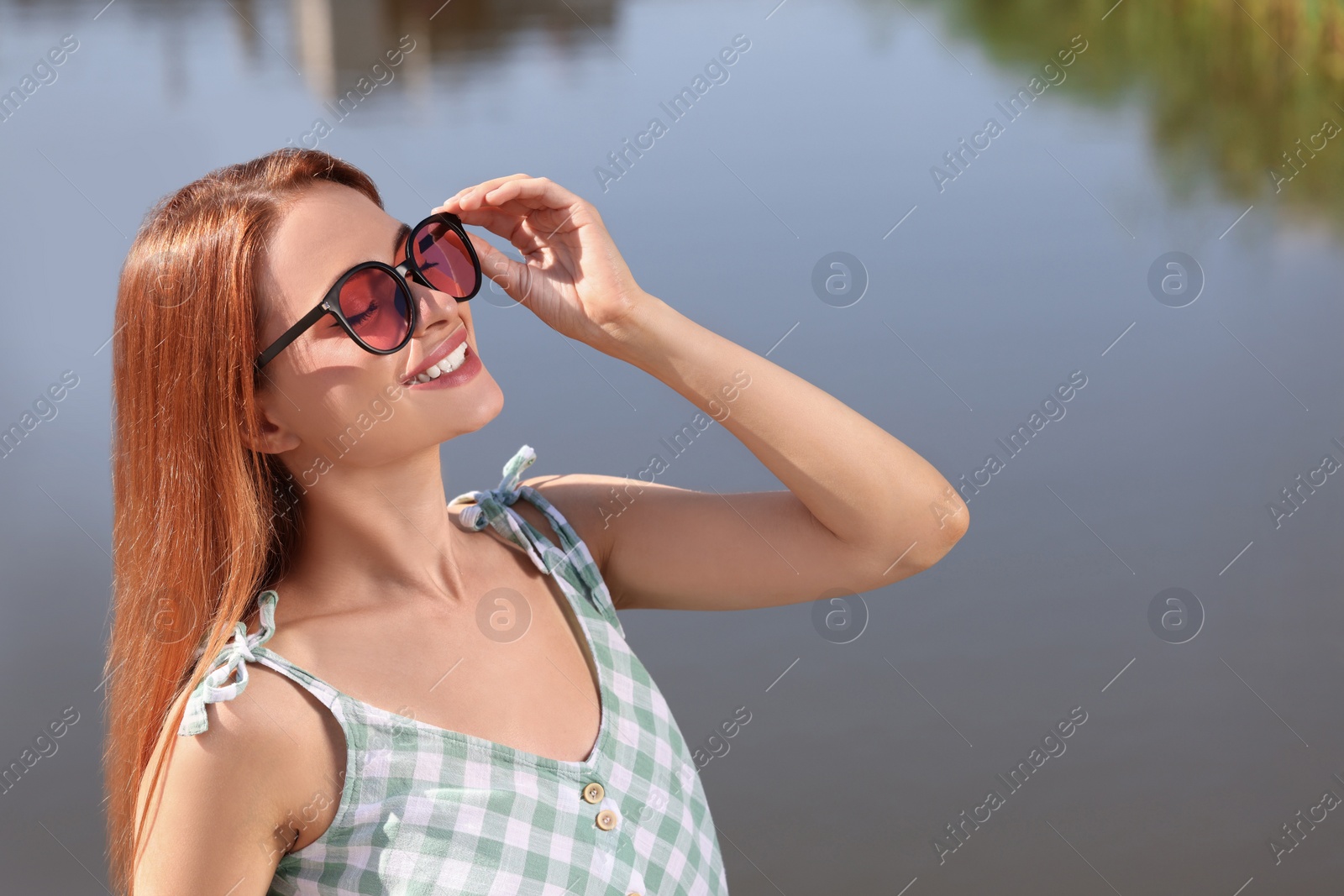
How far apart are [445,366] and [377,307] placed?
0.08 meters

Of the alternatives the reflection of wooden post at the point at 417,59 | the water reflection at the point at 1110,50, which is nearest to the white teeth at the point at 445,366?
the water reflection at the point at 1110,50

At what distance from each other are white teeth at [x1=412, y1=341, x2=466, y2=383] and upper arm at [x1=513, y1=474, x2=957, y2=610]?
0.90ft

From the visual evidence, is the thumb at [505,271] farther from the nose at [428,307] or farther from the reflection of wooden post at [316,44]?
the reflection of wooden post at [316,44]

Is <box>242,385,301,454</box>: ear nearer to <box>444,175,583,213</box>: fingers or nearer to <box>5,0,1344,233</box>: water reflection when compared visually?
<box>444,175,583,213</box>: fingers

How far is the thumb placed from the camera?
136cm

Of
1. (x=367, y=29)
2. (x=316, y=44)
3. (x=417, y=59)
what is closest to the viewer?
A: (x=417, y=59)

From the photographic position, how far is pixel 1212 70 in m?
7.34

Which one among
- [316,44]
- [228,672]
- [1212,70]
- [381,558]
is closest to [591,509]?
[381,558]

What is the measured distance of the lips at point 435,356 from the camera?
1236 millimetres

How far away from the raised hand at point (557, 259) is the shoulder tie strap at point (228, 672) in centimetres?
39

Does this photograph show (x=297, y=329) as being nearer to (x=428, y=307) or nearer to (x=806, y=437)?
(x=428, y=307)

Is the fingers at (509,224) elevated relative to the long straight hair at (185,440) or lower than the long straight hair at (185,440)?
elevated

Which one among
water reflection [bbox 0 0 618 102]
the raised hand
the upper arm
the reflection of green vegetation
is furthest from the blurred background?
the raised hand

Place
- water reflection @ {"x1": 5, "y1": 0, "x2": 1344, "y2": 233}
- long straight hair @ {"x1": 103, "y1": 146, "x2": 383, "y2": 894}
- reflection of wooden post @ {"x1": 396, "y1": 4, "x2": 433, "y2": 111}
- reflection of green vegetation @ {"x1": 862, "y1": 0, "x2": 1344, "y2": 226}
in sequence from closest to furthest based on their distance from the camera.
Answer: long straight hair @ {"x1": 103, "y1": 146, "x2": 383, "y2": 894}, reflection of green vegetation @ {"x1": 862, "y1": 0, "x2": 1344, "y2": 226}, water reflection @ {"x1": 5, "y1": 0, "x2": 1344, "y2": 233}, reflection of wooden post @ {"x1": 396, "y1": 4, "x2": 433, "y2": 111}
